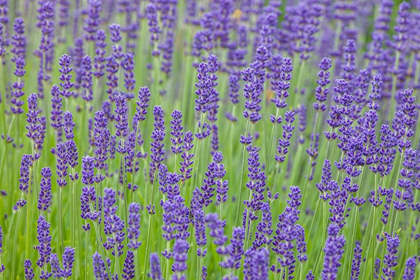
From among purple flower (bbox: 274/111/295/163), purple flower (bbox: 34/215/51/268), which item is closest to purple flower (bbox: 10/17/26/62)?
purple flower (bbox: 34/215/51/268)

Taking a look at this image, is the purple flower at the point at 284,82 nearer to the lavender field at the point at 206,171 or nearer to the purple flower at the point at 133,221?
the lavender field at the point at 206,171

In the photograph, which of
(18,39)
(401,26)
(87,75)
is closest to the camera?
(87,75)

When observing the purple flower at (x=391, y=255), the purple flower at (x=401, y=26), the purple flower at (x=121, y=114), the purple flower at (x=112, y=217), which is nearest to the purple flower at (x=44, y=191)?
the purple flower at (x=121, y=114)

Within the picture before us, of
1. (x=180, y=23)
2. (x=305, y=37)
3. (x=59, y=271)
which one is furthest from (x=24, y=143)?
(x=180, y=23)

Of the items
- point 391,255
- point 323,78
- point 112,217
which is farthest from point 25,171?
point 391,255

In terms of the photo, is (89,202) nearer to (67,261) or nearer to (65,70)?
(67,261)

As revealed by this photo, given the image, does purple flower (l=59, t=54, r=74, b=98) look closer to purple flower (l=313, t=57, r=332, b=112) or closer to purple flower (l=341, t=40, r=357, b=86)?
purple flower (l=313, t=57, r=332, b=112)

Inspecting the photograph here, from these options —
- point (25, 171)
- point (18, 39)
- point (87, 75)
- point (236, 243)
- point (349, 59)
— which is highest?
point (349, 59)

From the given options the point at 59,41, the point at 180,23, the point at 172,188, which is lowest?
the point at 172,188

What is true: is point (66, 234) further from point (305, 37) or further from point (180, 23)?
point (180, 23)
